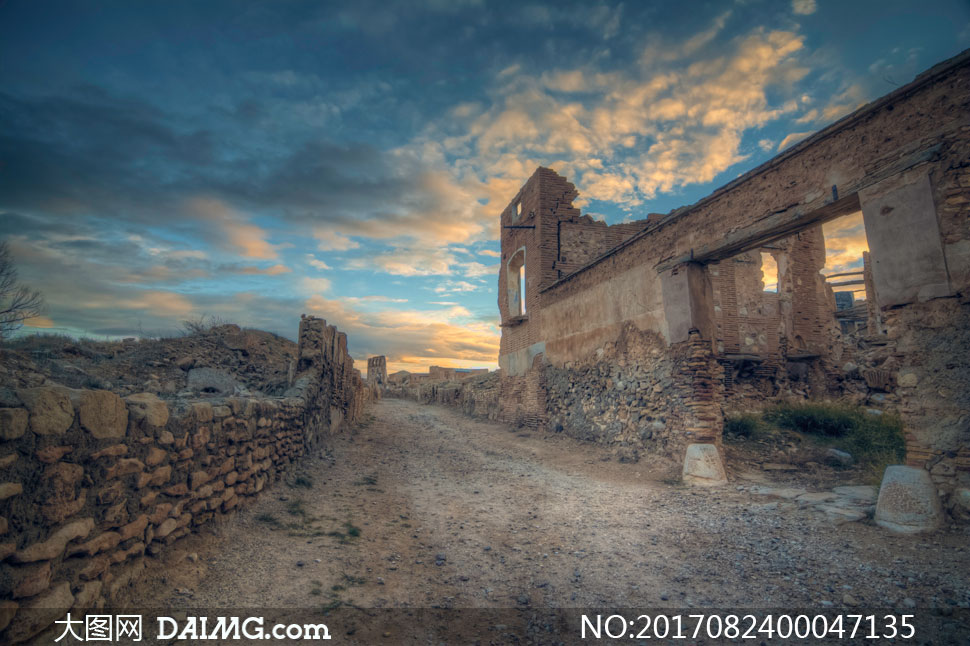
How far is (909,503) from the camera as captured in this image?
3.91m

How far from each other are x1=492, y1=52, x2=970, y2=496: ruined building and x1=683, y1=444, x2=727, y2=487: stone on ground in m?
0.34

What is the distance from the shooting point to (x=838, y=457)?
673 cm

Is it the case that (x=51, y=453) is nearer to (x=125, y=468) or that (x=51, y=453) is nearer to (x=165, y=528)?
(x=125, y=468)

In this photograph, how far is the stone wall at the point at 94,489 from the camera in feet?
6.57

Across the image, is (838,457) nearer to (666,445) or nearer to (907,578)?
(666,445)

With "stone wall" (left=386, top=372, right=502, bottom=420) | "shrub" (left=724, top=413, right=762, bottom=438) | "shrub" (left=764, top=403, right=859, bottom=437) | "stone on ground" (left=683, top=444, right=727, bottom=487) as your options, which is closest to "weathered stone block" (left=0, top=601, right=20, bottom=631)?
"stone on ground" (left=683, top=444, right=727, bottom=487)

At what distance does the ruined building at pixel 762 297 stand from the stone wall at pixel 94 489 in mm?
6176

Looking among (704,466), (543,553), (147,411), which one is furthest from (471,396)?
(147,411)

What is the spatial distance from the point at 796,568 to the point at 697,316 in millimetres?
4310

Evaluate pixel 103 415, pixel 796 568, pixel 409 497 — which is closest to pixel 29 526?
pixel 103 415

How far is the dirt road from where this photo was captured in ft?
9.90

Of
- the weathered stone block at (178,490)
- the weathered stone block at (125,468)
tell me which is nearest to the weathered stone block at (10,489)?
the weathered stone block at (125,468)

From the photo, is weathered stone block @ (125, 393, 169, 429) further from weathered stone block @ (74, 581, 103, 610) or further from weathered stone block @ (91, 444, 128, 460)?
weathered stone block @ (74, 581, 103, 610)

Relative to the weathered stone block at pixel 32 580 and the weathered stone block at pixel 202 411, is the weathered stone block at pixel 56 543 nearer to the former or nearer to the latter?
the weathered stone block at pixel 32 580
